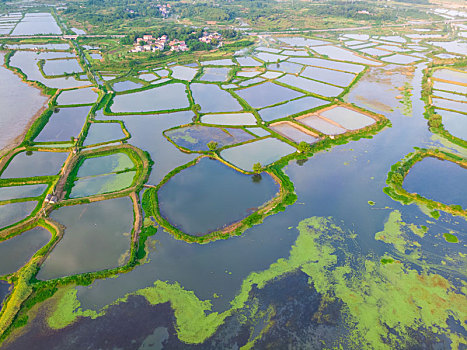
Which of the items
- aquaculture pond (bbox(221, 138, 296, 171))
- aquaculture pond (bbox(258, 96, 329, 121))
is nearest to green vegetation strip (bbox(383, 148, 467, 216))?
aquaculture pond (bbox(221, 138, 296, 171))

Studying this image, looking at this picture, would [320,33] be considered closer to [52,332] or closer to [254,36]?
[254,36]

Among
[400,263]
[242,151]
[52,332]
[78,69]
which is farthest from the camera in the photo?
[78,69]

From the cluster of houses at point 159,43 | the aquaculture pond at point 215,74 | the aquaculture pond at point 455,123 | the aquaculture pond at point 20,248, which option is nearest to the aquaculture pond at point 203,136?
the aquaculture pond at point 20,248

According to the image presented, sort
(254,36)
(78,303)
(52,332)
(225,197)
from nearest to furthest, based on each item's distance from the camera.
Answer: (52,332) → (78,303) → (225,197) → (254,36)

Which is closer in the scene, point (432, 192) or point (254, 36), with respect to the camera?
point (432, 192)

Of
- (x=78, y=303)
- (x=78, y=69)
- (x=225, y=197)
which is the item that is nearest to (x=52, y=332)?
(x=78, y=303)

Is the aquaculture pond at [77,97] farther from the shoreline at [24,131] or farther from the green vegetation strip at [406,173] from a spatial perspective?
the green vegetation strip at [406,173]

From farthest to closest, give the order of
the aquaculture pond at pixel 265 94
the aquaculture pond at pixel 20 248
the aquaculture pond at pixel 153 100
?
the aquaculture pond at pixel 265 94 → the aquaculture pond at pixel 153 100 → the aquaculture pond at pixel 20 248

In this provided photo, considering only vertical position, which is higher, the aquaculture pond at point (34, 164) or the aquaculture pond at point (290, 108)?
the aquaculture pond at point (34, 164)
